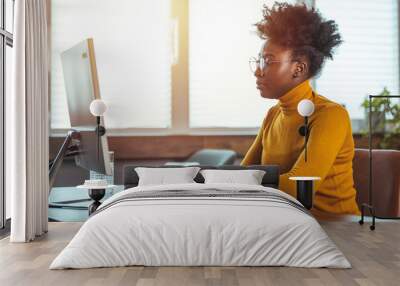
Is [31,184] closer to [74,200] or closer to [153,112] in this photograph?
[74,200]

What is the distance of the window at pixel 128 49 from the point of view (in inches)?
241

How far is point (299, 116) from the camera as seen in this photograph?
5.74 metres

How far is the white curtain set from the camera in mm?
4559

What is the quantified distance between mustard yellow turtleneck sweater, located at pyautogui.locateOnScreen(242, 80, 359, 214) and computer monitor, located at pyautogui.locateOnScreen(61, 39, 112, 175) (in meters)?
2.21

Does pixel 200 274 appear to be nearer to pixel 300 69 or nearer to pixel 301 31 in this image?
pixel 300 69

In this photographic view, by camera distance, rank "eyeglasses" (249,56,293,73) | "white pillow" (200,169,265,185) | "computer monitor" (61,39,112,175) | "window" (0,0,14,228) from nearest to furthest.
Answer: "computer monitor" (61,39,112,175) → "window" (0,0,14,228) → "white pillow" (200,169,265,185) → "eyeglasses" (249,56,293,73)

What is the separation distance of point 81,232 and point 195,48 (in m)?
3.04

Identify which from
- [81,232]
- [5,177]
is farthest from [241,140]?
[81,232]

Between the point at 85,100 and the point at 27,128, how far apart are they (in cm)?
83

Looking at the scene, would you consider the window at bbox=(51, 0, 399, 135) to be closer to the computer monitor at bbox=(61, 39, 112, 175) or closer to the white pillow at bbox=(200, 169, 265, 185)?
the white pillow at bbox=(200, 169, 265, 185)

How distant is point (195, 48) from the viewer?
243 inches

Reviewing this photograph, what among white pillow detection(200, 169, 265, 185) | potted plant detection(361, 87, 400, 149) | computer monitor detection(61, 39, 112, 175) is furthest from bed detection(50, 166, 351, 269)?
potted plant detection(361, 87, 400, 149)

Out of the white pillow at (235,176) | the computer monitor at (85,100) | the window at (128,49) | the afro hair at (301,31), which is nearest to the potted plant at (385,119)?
the afro hair at (301,31)

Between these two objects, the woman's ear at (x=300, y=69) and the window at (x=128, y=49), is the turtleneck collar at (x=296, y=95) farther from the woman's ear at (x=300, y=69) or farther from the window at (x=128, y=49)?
the window at (x=128, y=49)
